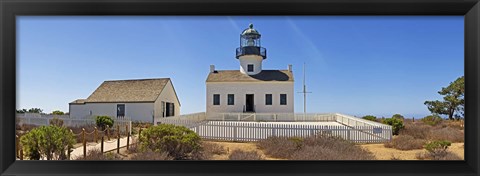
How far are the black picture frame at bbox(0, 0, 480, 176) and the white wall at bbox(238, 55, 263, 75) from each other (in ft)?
36.3

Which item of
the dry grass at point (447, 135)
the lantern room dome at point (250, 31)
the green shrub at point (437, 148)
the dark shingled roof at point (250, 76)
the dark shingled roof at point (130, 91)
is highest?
the lantern room dome at point (250, 31)

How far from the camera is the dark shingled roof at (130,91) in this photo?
30.6 ft

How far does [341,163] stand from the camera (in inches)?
56.4

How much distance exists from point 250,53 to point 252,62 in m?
0.42

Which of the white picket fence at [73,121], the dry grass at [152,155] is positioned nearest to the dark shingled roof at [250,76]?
the white picket fence at [73,121]

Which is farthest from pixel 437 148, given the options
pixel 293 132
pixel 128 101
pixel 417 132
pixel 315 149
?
pixel 128 101

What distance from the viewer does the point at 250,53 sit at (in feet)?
41.2

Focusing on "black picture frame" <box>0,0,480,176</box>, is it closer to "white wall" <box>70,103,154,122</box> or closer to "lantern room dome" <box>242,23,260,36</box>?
"white wall" <box>70,103,154,122</box>

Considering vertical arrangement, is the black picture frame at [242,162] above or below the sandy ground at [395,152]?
above

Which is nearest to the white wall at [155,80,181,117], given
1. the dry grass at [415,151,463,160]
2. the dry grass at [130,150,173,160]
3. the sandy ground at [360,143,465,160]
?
the dry grass at [130,150,173,160]

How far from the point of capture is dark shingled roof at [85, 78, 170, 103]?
9336 mm

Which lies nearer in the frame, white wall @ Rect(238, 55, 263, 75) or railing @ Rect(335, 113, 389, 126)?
railing @ Rect(335, 113, 389, 126)

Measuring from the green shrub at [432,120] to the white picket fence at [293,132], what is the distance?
3188 mm

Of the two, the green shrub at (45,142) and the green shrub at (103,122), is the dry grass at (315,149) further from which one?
the green shrub at (103,122)
